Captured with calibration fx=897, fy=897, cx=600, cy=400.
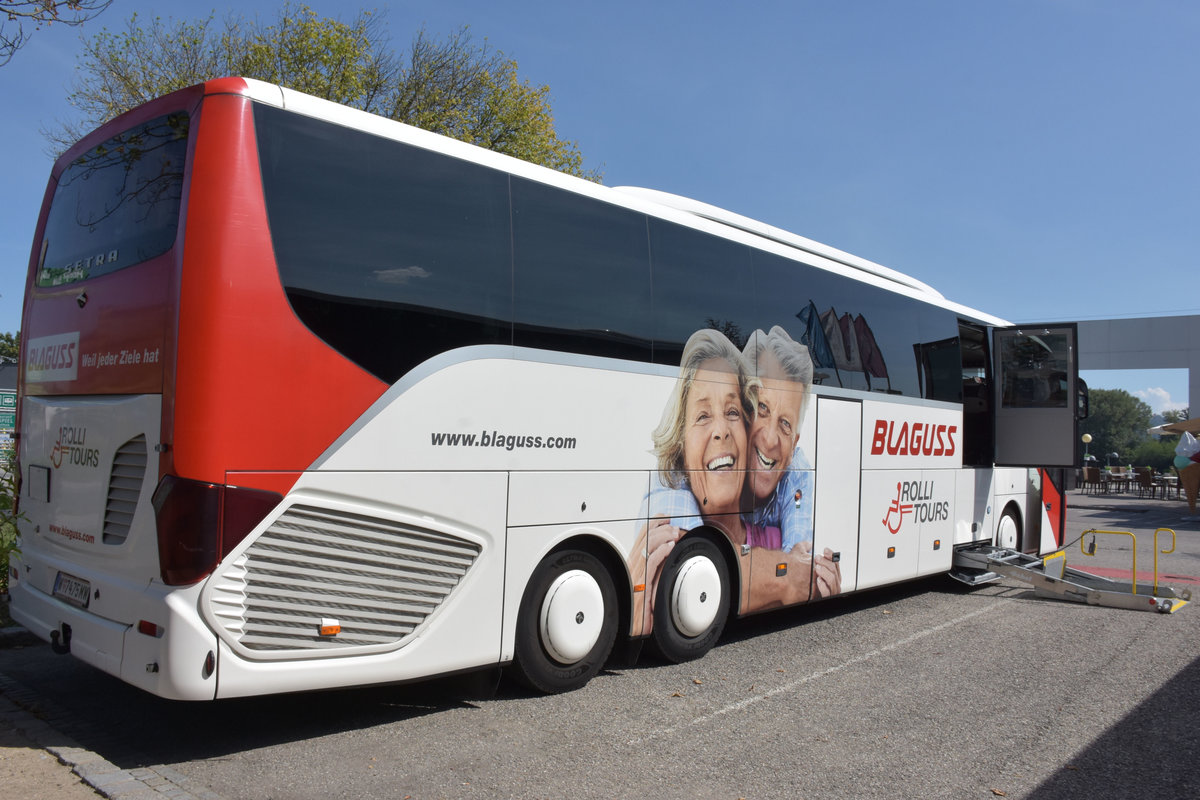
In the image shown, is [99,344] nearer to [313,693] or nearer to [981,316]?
[313,693]

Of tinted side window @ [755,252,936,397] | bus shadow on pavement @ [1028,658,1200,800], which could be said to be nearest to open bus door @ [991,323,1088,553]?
tinted side window @ [755,252,936,397]

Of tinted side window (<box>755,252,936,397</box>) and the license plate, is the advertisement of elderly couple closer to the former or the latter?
tinted side window (<box>755,252,936,397</box>)

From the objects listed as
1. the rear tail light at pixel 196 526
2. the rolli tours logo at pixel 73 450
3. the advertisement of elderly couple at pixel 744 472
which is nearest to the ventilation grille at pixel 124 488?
the rolli tours logo at pixel 73 450

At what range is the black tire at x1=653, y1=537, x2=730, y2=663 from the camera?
6984 mm

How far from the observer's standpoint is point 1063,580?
10.9 meters

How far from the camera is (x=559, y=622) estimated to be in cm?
606

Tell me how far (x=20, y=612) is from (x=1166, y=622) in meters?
10.6

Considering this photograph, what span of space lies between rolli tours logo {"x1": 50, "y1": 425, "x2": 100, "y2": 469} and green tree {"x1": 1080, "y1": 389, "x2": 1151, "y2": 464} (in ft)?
371

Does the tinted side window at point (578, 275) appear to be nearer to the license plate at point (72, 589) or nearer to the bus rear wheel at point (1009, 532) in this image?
the license plate at point (72, 589)

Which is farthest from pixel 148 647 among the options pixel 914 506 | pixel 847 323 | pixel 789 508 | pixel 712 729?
pixel 914 506

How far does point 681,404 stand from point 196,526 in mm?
3747

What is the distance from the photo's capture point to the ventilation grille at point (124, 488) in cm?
480

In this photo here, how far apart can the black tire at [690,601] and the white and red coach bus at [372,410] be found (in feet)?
0.08

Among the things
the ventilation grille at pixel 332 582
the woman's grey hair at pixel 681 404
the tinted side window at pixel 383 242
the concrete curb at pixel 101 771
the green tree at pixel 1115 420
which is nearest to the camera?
the concrete curb at pixel 101 771
